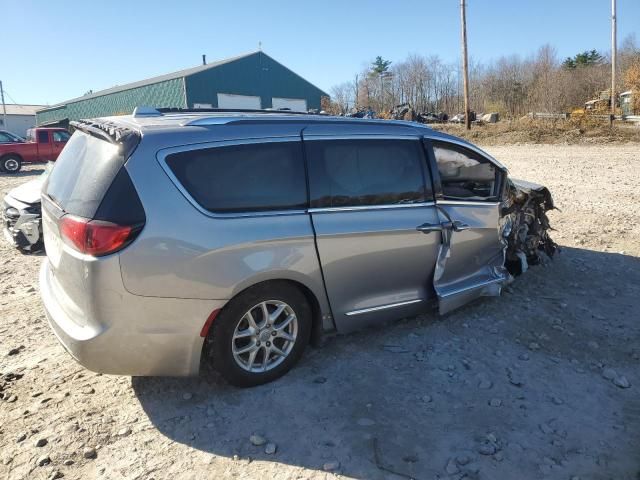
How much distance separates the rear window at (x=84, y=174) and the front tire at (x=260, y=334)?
105 cm

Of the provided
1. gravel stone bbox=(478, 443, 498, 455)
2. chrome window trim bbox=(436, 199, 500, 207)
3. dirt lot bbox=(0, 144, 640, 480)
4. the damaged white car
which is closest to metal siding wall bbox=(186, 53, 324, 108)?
the damaged white car

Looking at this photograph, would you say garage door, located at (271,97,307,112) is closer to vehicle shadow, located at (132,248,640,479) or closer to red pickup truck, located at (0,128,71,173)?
red pickup truck, located at (0,128,71,173)

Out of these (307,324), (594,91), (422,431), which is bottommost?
(422,431)

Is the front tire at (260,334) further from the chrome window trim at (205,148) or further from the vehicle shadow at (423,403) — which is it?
the chrome window trim at (205,148)

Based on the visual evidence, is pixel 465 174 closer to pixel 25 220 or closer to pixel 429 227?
pixel 429 227

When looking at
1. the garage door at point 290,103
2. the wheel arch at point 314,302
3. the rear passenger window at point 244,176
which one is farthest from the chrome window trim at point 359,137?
the garage door at point 290,103

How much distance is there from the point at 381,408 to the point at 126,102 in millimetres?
48718

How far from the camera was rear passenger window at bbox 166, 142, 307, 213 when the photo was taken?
3.09m

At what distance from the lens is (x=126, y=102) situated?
152 ft

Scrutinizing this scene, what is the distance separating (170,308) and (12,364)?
184 cm

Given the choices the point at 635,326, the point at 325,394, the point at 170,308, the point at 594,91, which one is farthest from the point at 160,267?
the point at 594,91

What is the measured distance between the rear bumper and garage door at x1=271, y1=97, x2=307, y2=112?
40.4 metres

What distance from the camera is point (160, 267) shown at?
2.91 metres

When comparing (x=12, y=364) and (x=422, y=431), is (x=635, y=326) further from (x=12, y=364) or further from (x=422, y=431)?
(x=12, y=364)
